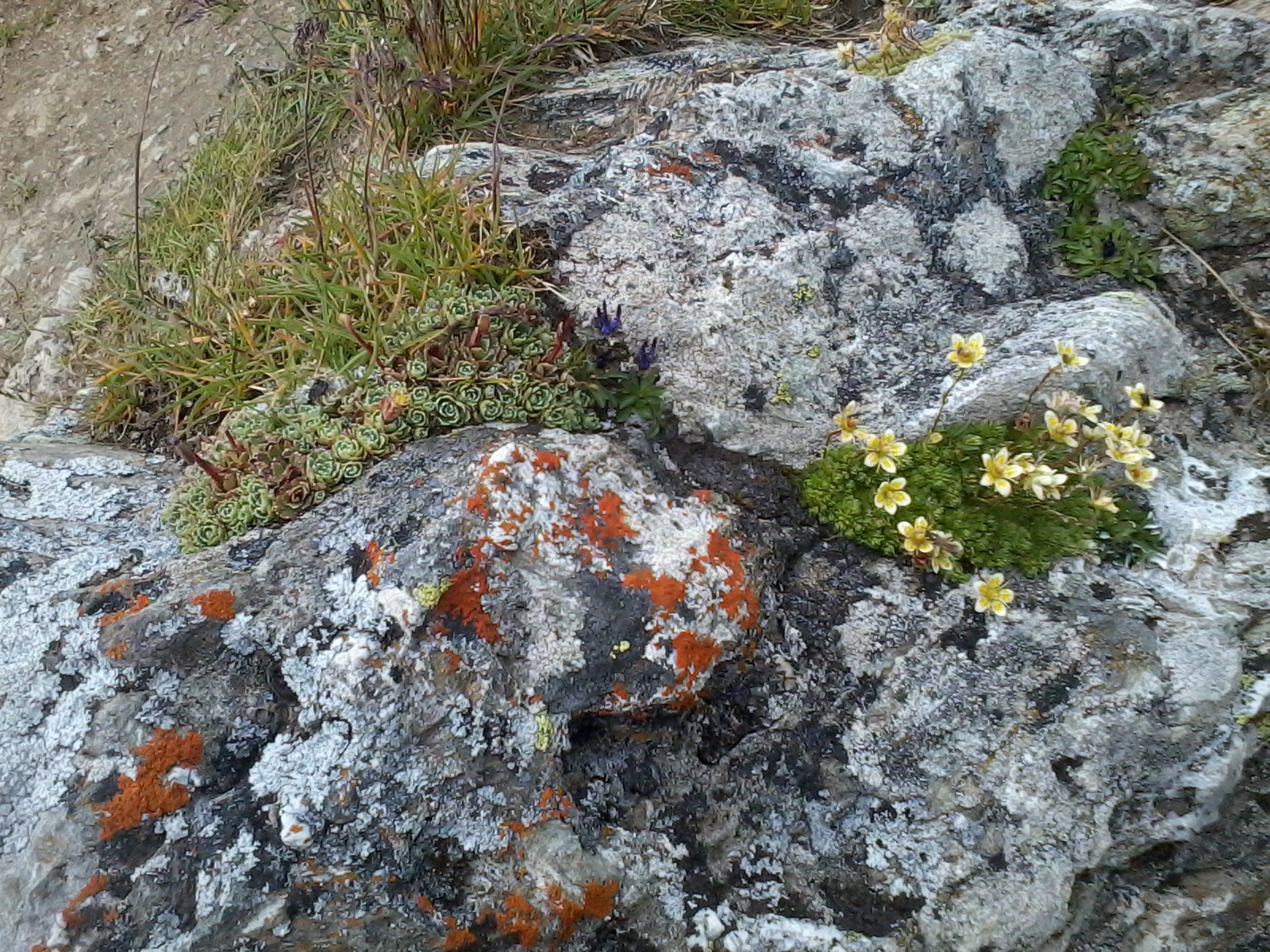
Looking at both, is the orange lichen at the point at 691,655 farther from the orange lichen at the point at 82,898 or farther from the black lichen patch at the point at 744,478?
the orange lichen at the point at 82,898

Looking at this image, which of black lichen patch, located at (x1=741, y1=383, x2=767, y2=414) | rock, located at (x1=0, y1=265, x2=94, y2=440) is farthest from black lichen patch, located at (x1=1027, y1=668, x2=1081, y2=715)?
rock, located at (x1=0, y1=265, x2=94, y2=440)

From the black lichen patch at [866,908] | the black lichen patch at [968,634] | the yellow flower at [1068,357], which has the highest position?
the yellow flower at [1068,357]

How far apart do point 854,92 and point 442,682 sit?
2.85 m

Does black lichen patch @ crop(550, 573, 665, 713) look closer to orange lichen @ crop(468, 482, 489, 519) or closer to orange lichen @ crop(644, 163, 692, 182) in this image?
orange lichen @ crop(468, 482, 489, 519)

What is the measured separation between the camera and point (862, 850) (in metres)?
2.50

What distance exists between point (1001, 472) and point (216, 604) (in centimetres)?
231

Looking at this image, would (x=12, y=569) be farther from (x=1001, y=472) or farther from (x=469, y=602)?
(x=1001, y=472)

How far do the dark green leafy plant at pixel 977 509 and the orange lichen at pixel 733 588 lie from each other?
1.47 feet

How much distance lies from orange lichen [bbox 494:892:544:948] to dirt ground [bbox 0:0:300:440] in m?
4.32

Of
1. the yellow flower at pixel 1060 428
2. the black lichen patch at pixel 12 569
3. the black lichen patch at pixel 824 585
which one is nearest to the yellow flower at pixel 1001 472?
the yellow flower at pixel 1060 428

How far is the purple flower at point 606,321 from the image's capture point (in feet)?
10.2

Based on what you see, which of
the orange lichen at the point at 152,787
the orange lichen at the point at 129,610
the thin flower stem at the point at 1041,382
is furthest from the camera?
the thin flower stem at the point at 1041,382

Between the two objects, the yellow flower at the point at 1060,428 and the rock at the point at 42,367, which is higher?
the yellow flower at the point at 1060,428

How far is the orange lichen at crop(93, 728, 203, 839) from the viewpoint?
84.4 inches
